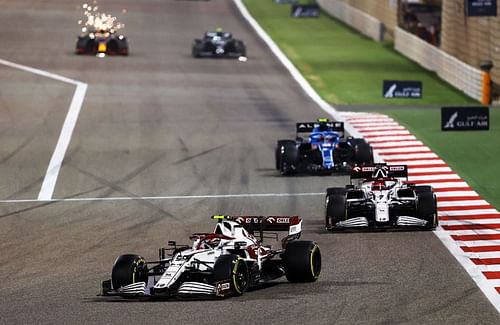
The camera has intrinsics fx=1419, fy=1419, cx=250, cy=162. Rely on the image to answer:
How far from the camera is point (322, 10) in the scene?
312ft

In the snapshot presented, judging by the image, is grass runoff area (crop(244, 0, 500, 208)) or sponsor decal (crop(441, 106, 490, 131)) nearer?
grass runoff area (crop(244, 0, 500, 208))

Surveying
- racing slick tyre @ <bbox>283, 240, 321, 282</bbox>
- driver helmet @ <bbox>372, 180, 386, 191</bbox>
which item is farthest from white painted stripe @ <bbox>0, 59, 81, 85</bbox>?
racing slick tyre @ <bbox>283, 240, 321, 282</bbox>

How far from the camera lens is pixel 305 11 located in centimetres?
8819

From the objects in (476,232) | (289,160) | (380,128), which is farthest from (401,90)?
(476,232)

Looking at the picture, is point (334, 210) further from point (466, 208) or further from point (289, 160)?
point (289, 160)

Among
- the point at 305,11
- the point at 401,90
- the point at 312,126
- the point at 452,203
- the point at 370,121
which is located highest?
the point at 305,11

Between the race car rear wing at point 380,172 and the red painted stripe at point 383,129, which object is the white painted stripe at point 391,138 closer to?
the red painted stripe at point 383,129

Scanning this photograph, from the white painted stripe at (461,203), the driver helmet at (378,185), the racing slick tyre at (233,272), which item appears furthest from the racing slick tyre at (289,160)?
the racing slick tyre at (233,272)

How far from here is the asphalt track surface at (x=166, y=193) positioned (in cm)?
2067

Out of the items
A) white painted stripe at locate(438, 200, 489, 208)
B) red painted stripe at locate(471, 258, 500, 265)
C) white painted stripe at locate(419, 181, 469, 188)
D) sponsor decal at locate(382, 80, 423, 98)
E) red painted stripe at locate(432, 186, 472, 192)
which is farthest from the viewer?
sponsor decal at locate(382, 80, 423, 98)

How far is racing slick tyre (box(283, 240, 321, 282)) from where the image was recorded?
868 inches

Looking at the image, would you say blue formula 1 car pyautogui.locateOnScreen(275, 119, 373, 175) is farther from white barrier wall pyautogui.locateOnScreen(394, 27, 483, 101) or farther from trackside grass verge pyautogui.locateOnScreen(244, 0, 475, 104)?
white barrier wall pyautogui.locateOnScreen(394, 27, 483, 101)

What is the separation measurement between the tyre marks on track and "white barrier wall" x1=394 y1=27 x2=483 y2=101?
296 inches

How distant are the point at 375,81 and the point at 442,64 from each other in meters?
3.30
